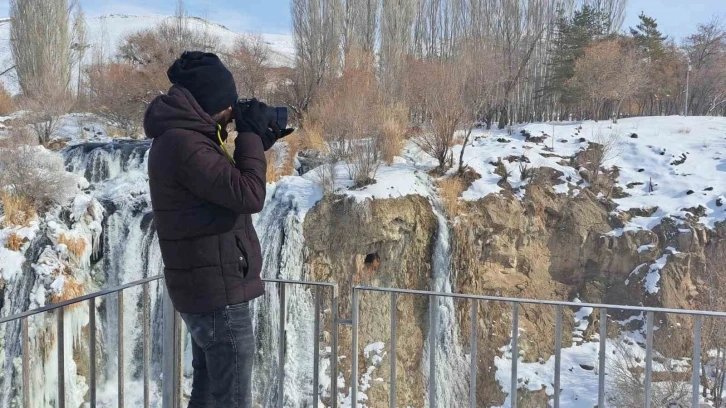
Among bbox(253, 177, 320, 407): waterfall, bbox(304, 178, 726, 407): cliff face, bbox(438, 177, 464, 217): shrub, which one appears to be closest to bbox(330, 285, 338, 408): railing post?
bbox(253, 177, 320, 407): waterfall

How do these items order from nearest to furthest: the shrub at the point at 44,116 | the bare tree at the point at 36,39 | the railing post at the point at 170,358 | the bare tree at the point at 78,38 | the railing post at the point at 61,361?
the railing post at the point at 61,361 → the railing post at the point at 170,358 → the shrub at the point at 44,116 → the bare tree at the point at 36,39 → the bare tree at the point at 78,38

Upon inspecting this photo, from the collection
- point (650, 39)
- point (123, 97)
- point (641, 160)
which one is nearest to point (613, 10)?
point (650, 39)

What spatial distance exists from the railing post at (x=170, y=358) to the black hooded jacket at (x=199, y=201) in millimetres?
1188

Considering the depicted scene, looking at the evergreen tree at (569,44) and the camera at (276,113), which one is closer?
the camera at (276,113)

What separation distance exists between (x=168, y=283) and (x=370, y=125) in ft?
39.7

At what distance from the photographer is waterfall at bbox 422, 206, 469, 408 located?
1157 cm

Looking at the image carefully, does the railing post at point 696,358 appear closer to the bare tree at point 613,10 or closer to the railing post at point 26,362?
the railing post at point 26,362

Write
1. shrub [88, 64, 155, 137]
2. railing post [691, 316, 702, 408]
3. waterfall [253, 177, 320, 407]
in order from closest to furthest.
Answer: railing post [691, 316, 702, 408] < waterfall [253, 177, 320, 407] < shrub [88, 64, 155, 137]

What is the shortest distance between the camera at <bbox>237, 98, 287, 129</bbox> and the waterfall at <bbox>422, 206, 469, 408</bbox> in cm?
960

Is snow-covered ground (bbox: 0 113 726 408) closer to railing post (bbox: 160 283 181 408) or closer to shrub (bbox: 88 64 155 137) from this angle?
railing post (bbox: 160 283 181 408)

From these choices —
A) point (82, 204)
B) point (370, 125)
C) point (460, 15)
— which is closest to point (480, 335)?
point (370, 125)

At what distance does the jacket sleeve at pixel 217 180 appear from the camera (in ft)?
6.23

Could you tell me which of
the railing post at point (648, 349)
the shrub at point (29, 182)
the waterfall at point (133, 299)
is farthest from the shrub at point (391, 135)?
the railing post at point (648, 349)

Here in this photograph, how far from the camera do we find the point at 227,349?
2086 mm
